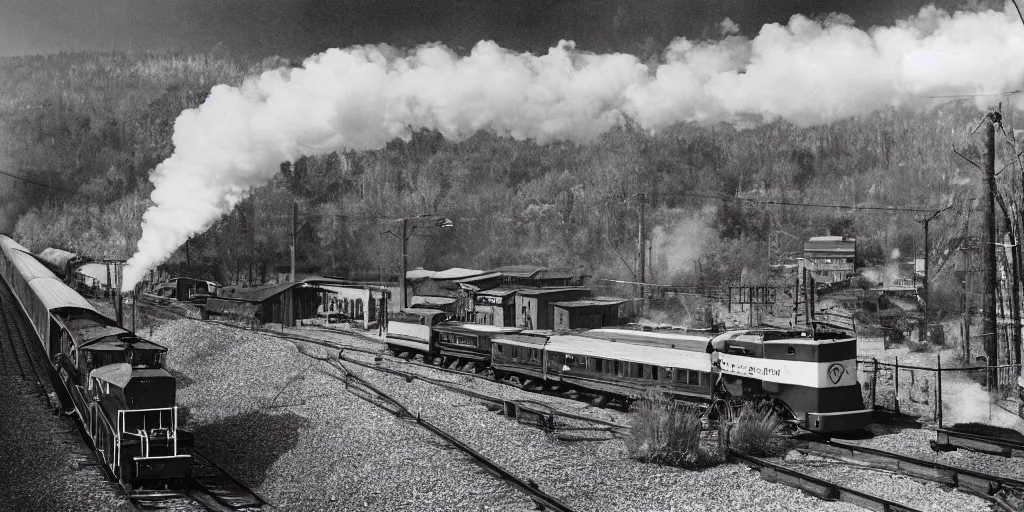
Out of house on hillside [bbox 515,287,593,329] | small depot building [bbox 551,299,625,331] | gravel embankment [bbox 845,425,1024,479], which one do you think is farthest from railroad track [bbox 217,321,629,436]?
house on hillside [bbox 515,287,593,329]

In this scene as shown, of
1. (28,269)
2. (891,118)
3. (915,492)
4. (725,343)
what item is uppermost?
(891,118)


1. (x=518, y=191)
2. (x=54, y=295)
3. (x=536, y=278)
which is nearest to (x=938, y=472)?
(x=54, y=295)

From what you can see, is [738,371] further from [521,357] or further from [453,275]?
[453,275]

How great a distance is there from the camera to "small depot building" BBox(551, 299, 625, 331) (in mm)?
39312

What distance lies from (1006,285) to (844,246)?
42309 millimetres

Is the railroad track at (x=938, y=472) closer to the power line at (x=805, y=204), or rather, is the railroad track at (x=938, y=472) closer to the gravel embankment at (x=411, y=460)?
the gravel embankment at (x=411, y=460)

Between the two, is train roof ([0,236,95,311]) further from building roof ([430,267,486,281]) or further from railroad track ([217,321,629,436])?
building roof ([430,267,486,281])

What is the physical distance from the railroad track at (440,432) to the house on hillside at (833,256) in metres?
46.4

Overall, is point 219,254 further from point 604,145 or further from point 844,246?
point 844,246

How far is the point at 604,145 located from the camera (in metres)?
97.9

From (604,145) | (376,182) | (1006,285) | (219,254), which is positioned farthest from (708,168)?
(1006,285)

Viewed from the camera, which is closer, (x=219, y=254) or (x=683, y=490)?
(x=683, y=490)

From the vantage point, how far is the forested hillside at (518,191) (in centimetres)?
7294

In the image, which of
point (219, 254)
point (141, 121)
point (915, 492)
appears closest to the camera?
point (915, 492)
